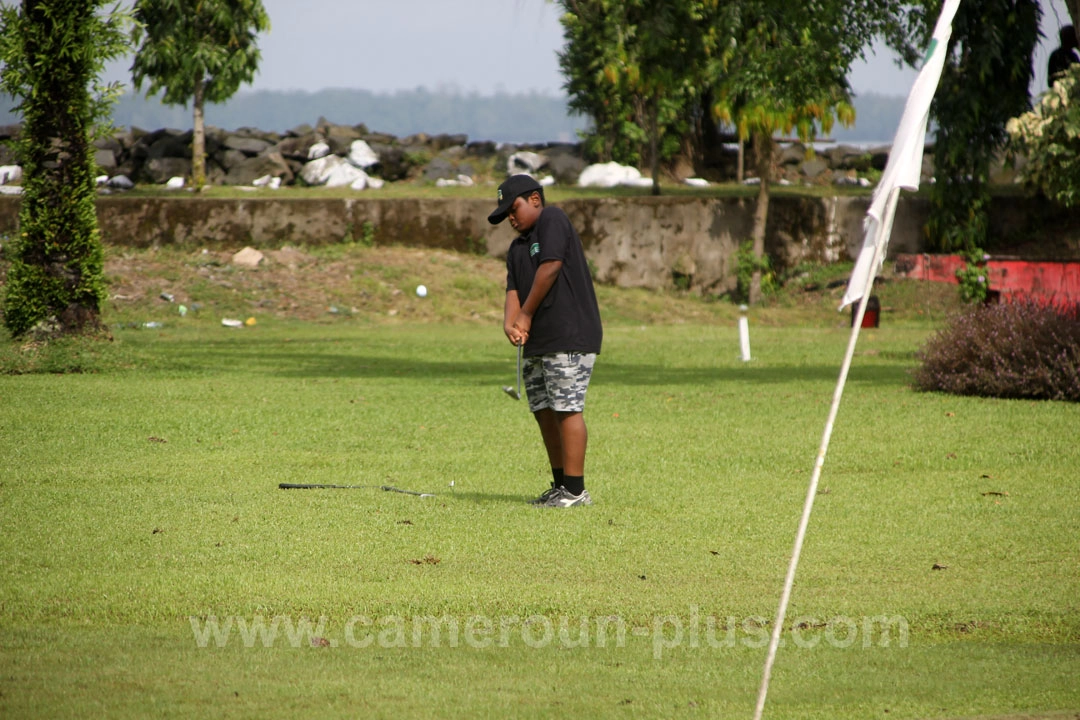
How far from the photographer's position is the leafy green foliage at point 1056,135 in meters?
20.6

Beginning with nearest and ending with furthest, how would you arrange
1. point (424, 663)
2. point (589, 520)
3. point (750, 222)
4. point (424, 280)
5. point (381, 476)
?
point (424, 663) → point (589, 520) → point (381, 476) → point (424, 280) → point (750, 222)

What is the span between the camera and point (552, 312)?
8031 millimetres

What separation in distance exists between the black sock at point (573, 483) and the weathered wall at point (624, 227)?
951 inches

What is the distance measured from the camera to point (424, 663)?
507 cm

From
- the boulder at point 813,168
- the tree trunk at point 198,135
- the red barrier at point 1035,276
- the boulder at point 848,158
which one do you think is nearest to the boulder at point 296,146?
the tree trunk at point 198,135

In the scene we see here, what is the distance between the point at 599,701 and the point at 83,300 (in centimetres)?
1530

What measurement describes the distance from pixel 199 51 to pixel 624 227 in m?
12.7

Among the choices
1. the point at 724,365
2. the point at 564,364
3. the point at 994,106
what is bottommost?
the point at 724,365

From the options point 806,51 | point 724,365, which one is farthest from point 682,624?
point 806,51

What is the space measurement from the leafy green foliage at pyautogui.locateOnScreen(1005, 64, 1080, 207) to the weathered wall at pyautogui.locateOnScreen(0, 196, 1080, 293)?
6029 millimetres

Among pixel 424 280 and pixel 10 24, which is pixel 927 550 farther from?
pixel 424 280

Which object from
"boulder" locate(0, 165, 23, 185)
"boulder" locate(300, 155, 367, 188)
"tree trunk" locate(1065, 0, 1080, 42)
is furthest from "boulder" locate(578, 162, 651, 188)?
"tree trunk" locate(1065, 0, 1080, 42)

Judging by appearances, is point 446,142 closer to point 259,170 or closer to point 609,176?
point 259,170

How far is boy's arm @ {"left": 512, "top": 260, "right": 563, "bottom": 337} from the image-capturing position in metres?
7.90
